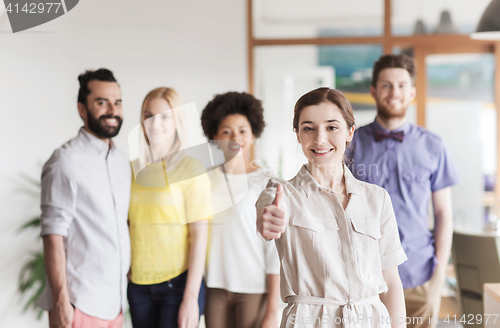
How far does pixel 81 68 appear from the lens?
2189mm

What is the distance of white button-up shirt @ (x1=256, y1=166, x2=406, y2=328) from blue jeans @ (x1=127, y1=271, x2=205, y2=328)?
71 centimetres

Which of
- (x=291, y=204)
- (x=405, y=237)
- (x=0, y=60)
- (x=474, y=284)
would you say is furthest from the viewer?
(x=474, y=284)

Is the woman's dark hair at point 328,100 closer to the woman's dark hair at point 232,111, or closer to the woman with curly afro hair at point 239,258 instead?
the woman with curly afro hair at point 239,258

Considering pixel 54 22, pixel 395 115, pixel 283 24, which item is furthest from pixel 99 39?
pixel 395 115

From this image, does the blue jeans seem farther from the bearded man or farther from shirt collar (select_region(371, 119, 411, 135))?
shirt collar (select_region(371, 119, 411, 135))

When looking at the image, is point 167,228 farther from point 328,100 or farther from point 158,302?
point 328,100

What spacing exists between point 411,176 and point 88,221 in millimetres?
1122

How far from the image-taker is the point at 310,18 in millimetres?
3053

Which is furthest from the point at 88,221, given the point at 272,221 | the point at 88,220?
the point at 272,221

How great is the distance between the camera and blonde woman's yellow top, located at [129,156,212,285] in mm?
1554

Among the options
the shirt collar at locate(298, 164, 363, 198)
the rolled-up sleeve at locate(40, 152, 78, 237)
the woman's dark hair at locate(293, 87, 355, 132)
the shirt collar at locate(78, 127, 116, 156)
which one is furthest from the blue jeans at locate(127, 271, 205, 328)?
the woman's dark hair at locate(293, 87, 355, 132)

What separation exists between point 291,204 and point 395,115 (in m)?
0.71

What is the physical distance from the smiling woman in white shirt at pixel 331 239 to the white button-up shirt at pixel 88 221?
81cm

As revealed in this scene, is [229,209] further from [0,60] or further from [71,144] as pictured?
[0,60]
